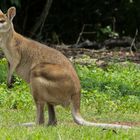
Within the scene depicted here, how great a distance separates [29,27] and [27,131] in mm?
13143

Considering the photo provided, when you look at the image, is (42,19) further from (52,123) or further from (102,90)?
(52,123)

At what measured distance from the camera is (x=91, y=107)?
1067 centimetres

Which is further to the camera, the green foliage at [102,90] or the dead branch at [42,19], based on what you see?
the dead branch at [42,19]

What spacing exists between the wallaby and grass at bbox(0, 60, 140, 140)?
0.31 m

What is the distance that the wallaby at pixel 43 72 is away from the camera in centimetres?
802

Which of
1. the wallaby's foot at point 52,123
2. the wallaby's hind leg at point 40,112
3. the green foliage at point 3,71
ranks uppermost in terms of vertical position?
the wallaby's hind leg at point 40,112

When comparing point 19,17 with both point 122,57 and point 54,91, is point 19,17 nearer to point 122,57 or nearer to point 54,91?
point 122,57

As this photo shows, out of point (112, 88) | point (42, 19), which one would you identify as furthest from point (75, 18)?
point (112, 88)

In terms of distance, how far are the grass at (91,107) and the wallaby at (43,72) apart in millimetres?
306

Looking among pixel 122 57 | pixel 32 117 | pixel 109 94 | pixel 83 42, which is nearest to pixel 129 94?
pixel 109 94

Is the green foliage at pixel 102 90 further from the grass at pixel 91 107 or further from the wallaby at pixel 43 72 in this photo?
the wallaby at pixel 43 72

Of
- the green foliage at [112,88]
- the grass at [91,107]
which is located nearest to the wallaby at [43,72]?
the grass at [91,107]

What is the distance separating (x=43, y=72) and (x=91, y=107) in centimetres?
272

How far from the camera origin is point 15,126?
320 inches
